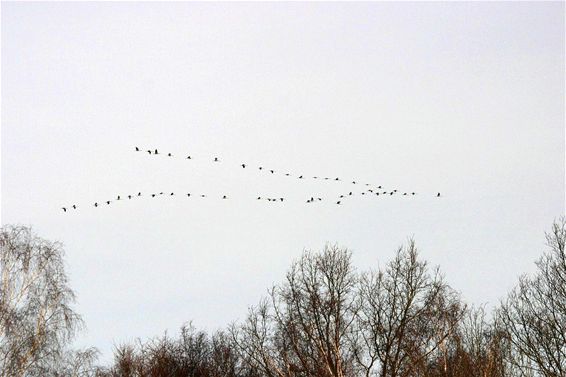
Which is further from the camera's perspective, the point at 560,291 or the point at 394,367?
the point at 560,291

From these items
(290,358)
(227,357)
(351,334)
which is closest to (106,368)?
(227,357)

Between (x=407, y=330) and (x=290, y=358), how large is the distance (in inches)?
389

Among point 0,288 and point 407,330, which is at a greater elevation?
point 0,288

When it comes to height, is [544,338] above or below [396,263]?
below

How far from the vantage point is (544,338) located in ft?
109

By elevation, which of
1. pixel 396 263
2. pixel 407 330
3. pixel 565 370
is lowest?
pixel 565 370

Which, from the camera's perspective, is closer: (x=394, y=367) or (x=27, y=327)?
(x=394, y=367)

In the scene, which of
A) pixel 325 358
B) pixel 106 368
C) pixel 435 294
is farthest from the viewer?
pixel 106 368

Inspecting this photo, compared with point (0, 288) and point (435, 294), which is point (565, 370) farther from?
point (0, 288)

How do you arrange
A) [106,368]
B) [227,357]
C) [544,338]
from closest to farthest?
[544,338] < [227,357] < [106,368]

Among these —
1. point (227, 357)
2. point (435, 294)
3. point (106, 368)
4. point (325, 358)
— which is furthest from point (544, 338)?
point (106, 368)

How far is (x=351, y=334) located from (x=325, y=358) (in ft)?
10.7

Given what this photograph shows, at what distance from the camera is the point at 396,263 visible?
32625 mm

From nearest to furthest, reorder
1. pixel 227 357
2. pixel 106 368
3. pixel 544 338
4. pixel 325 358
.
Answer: pixel 325 358, pixel 544 338, pixel 227 357, pixel 106 368
